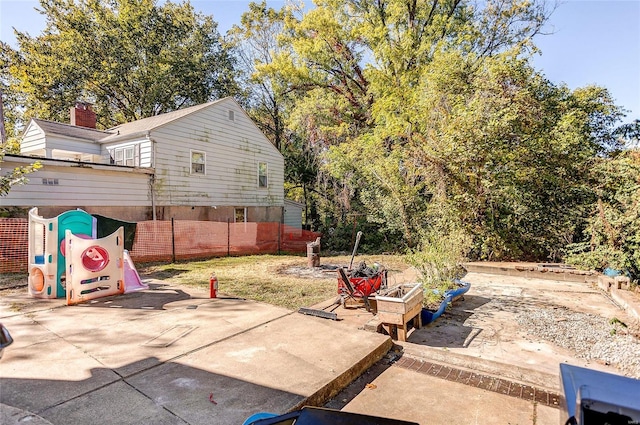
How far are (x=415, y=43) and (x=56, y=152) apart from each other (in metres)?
16.1

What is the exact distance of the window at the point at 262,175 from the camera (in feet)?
53.3

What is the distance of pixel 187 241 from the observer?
1130 cm

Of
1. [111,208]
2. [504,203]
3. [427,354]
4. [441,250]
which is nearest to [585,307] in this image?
[441,250]

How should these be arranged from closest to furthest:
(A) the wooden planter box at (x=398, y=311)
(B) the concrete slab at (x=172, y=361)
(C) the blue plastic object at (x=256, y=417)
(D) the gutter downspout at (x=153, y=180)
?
(C) the blue plastic object at (x=256, y=417) < (B) the concrete slab at (x=172, y=361) < (A) the wooden planter box at (x=398, y=311) < (D) the gutter downspout at (x=153, y=180)

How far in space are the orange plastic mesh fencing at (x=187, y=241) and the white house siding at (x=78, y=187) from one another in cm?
138

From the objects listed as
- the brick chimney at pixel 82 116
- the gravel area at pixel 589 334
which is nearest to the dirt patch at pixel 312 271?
the gravel area at pixel 589 334

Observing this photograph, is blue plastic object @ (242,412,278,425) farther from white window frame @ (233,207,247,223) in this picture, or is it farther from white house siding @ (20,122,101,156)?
white house siding @ (20,122,101,156)

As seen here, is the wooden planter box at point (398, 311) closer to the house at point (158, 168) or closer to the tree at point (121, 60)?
the house at point (158, 168)

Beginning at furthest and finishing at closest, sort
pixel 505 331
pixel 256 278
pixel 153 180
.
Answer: pixel 153 180 → pixel 256 278 → pixel 505 331

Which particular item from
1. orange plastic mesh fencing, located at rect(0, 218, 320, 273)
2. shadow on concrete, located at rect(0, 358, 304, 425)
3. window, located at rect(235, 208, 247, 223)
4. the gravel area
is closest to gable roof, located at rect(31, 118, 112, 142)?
orange plastic mesh fencing, located at rect(0, 218, 320, 273)

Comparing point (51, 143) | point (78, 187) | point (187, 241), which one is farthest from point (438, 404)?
point (51, 143)

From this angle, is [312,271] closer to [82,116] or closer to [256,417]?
[256,417]

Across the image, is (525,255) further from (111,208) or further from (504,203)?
(111,208)

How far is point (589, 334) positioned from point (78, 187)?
12782mm
